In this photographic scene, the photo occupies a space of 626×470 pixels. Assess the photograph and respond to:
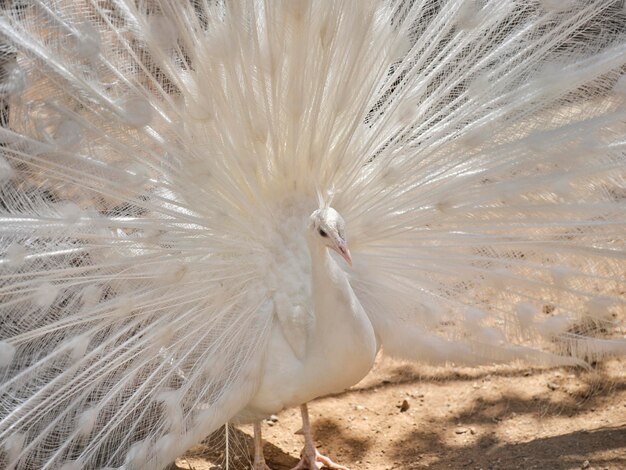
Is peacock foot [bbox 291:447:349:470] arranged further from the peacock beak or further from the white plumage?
the peacock beak

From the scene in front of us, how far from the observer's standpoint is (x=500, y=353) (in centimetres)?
379

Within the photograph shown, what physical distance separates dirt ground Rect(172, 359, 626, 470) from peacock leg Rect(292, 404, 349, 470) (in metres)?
0.11

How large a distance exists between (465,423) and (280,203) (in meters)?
1.66

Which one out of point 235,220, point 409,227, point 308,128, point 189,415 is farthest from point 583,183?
point 189,415

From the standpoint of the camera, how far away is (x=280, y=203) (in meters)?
3.67

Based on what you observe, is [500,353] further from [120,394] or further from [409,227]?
[120,394]

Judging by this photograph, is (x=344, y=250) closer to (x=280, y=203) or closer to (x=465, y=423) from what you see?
(x=280, y=203)

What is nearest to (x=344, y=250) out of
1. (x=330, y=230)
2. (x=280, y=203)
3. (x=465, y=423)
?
(x=330, y=230)

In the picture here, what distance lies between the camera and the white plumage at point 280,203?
10.8ft

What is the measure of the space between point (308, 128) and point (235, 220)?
516 millimetres

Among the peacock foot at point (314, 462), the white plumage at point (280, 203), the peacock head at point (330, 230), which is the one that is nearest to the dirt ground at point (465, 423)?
the peacock foot at point (314, 462)

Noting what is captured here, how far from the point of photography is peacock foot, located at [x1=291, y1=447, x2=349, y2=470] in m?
4.19

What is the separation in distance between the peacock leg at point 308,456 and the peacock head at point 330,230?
4.01 feet

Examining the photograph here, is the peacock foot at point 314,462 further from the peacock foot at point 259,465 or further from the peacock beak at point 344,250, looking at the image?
the peacock beak at point 344,250
